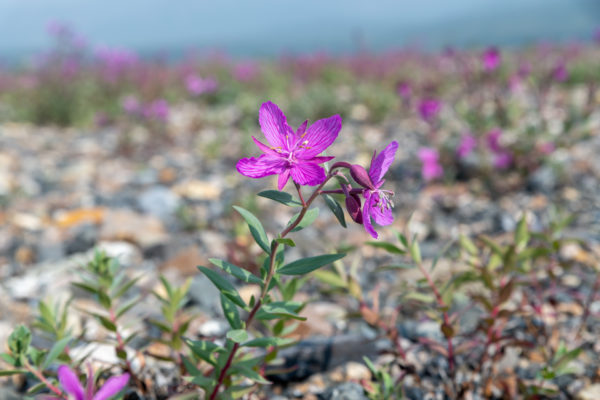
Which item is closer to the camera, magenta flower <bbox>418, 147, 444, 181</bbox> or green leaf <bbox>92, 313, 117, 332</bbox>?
green leaf <bbox>92, 313, 117, 332</bbox>

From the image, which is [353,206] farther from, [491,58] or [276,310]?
[491,58]

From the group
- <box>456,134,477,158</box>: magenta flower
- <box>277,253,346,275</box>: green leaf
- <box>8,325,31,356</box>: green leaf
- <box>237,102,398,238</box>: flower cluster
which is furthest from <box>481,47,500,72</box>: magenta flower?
<box>8,325,31,356</box>: green leaf

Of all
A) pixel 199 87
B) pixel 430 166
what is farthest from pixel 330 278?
pixel 199 87

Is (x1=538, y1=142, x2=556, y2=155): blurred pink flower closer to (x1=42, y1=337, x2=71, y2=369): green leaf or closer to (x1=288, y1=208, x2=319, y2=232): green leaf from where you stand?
(x1=288, y1=208, x2=319, y2=232): green leaf

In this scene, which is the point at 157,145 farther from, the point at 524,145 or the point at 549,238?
the point at 549,238

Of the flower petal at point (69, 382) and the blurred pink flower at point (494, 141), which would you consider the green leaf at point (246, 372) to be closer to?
the flower petal at point (69, 382)

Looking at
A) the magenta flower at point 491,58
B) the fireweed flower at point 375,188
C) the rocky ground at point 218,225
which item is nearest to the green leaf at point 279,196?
the fireweed flower at point 375,188
